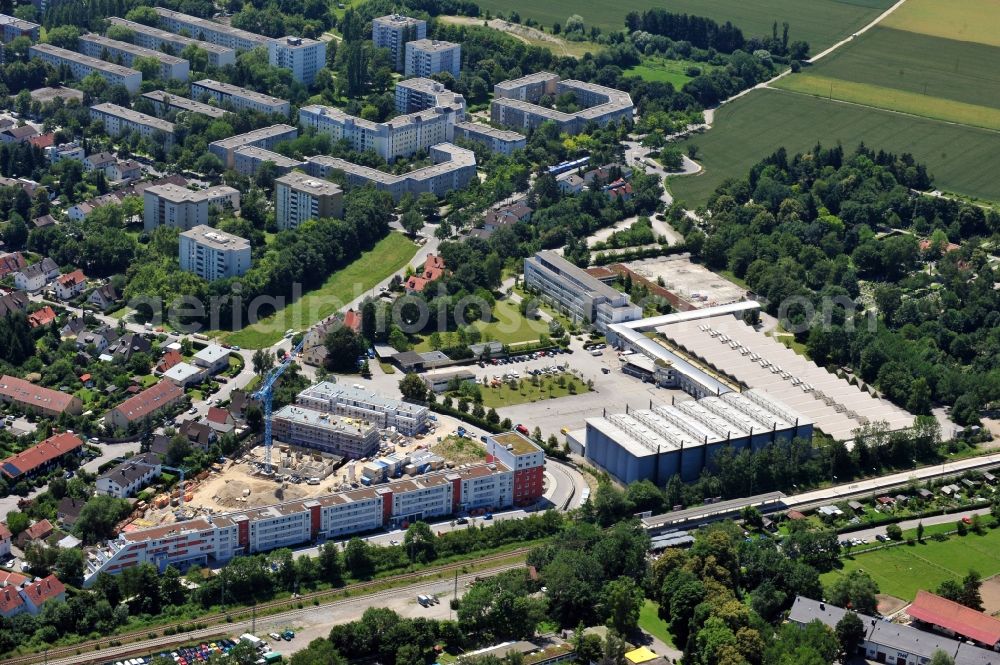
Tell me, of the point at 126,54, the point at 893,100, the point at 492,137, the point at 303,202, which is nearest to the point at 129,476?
the point at 303,202

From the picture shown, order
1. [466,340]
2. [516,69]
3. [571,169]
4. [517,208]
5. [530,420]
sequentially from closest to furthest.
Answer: [530,420]
[466,340]
[517,208]
[571,169]
[516,69]

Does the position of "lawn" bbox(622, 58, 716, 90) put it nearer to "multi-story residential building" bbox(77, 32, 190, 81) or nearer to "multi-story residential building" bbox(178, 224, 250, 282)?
"multi-story residential building" bbox(77, 32, 190, 81)

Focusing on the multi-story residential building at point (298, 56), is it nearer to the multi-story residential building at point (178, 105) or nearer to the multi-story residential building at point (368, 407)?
the multi-story residential building at point (178, 105)

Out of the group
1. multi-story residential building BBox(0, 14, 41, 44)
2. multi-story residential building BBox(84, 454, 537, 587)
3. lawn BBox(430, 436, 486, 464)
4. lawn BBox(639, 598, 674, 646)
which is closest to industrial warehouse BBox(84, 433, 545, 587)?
multi-story residential building BBox(84, 454, 537, 587)

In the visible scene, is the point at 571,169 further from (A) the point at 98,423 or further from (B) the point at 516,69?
(A) the point at 98,423

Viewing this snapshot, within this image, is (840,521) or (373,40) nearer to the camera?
(840,521)

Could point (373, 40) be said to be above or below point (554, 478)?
above

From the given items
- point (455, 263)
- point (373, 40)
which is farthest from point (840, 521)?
point (373, 40)
